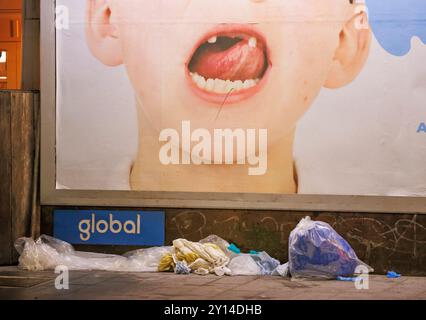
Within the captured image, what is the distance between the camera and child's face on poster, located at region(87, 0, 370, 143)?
369 inches

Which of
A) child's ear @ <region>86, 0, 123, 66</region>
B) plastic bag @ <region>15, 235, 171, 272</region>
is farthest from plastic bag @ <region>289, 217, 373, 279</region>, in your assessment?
child's ear @ <region>86, 0, 123, 66</region>

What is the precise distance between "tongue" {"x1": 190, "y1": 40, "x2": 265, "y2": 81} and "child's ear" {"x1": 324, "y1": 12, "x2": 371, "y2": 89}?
76cm

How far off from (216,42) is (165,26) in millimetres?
572

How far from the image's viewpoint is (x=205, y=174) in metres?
9.65

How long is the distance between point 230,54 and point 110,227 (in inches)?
88.7

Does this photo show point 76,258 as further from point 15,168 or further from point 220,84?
point 220,84

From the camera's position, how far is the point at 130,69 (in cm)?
976
